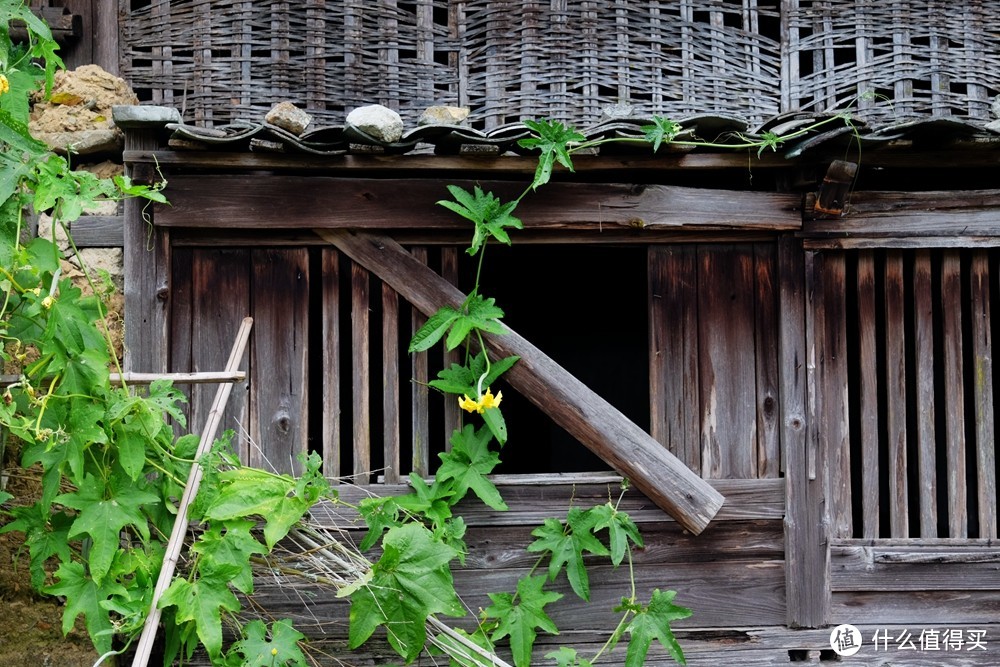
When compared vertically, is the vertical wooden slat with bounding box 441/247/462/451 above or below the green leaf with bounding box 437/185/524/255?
below

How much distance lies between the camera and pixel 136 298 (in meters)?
4.06

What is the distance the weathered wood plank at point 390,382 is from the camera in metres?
4.20

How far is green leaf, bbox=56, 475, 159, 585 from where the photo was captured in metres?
3.26

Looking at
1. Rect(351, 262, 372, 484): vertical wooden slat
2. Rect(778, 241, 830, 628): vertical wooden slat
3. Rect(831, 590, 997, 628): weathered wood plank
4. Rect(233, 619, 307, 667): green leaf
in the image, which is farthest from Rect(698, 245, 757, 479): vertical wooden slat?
Rect(233, 619, 307, 667): green leaf

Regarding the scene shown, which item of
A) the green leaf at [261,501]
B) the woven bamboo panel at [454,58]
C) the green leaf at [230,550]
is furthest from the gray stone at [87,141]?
the green leaf at [230,550]

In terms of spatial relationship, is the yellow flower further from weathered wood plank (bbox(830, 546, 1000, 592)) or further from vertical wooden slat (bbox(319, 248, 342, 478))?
weathered wood plank (bbox(830, 546, 1000, 592))

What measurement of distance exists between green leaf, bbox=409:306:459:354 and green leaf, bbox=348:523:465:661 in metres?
0.79

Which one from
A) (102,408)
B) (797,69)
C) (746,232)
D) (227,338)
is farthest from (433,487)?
(797,69)

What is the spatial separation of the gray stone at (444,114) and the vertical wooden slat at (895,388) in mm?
2009

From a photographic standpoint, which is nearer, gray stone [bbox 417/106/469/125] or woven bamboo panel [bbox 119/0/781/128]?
gray stone [bbox 417/106/469/125]

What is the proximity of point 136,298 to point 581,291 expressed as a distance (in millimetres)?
3963

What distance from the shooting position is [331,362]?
4.23m

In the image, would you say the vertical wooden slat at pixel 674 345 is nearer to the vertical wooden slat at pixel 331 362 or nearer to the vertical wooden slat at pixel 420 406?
the vertical wooden slat at pixel 420 406

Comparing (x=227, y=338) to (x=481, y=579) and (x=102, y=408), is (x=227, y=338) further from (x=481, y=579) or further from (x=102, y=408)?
(x=481, y=579)
